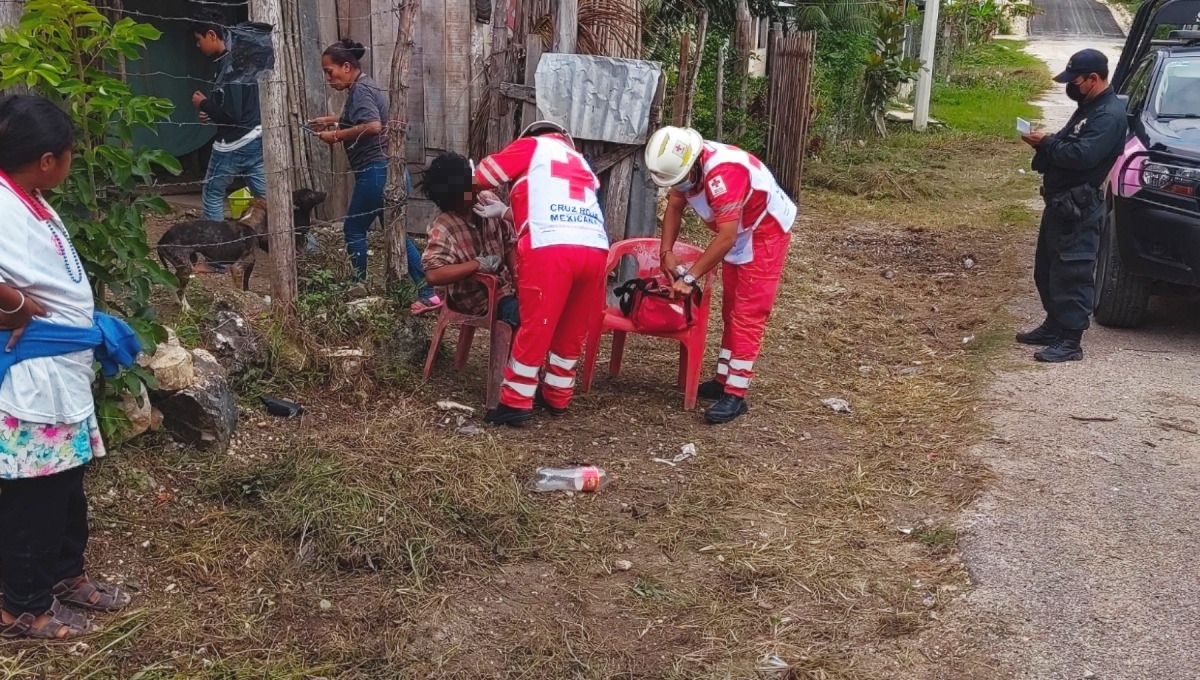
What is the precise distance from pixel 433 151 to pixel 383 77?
2.20ft

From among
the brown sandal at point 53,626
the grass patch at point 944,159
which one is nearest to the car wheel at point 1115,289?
the grass patch at point 944,159

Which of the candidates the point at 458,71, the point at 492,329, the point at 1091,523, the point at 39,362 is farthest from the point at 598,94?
the point at 39,362

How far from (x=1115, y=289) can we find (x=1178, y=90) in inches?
55.4

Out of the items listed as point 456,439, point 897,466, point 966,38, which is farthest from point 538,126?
point 966,38

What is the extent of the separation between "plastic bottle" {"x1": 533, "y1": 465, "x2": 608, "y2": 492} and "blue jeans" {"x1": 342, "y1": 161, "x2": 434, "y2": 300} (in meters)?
2.14

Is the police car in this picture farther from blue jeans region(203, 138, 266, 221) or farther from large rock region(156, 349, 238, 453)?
blue jeans region(203, 138, 266, 221)

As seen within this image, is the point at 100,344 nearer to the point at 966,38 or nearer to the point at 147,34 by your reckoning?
the point at 147,34

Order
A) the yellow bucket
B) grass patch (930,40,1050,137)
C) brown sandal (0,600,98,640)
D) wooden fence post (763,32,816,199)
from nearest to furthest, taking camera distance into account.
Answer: brown sandal (0,600,98,640) < the yellow bucket < wooden fence post (763,32,816,199) < grass patch (930,40,1050,137)

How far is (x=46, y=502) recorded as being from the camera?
2.89 metres

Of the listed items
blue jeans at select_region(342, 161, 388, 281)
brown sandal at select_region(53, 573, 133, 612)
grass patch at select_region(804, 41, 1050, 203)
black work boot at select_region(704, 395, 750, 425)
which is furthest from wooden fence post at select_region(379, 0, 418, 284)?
grass patch at select_region(804, 41, 1050, 203)

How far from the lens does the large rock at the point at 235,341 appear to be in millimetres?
4793

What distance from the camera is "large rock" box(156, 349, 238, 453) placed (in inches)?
164

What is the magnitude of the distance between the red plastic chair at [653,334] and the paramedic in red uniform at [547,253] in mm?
312

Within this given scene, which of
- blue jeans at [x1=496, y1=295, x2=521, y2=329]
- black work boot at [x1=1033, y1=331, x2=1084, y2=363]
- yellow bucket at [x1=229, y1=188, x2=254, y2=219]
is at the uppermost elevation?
yellow bucket at [x1=229, y1=188, x2=254, y2=219]
